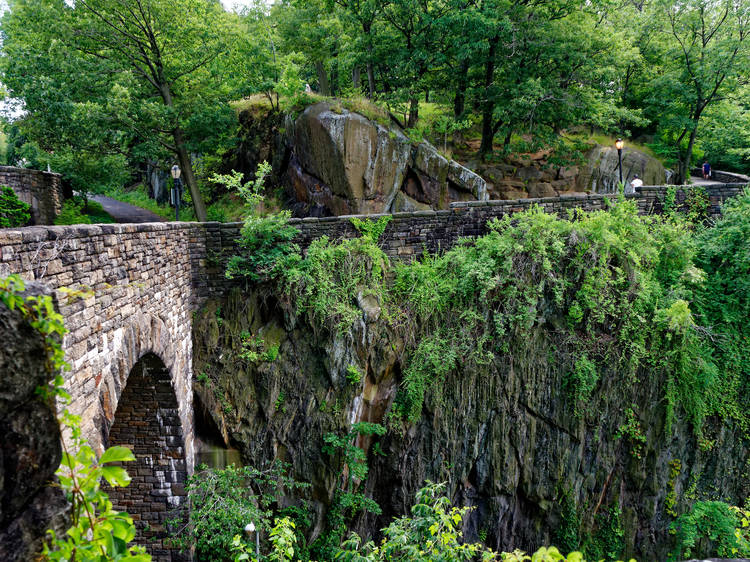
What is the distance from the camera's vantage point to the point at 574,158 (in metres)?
17.0

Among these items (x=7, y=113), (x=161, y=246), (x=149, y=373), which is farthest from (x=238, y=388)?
(x=7, y=113)

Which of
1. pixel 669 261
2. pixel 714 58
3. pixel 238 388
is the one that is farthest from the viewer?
pixel 714 58

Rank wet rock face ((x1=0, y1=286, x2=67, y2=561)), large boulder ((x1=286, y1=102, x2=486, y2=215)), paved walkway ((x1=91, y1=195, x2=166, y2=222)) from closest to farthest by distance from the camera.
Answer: wet rock face ((x1=0, y1=286, x2=67, y2=561)) → large boulder ((x1=286, y1=102, x2=486, y2=215)) → paved walkway ((x1=91, y1=195, x2=166, y2=222))

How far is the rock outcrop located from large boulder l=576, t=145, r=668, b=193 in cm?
557

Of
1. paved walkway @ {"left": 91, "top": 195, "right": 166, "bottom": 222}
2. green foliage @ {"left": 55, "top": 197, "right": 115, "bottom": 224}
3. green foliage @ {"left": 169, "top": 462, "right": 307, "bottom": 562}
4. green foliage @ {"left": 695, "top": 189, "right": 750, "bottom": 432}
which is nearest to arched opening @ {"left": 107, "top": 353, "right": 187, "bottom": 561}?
green foliage @ {"left": 169, "top": 462, "right": 307, "bottom": 562}

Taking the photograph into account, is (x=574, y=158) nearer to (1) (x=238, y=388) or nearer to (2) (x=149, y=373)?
(1) (x=238, y=388)

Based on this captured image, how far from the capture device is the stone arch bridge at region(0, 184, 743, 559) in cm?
473

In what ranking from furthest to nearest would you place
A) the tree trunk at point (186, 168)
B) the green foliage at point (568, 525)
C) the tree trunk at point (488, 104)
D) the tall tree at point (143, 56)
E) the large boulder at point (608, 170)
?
the large boulder at point (608, 170)
the tree trunk at point (488, 104)
the tree trunk at point (186, 168)
the tall tree at point (143, 56)
the green foliage at point (568, 525)

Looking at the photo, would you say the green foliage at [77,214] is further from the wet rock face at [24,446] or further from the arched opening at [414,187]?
the wet rock face at [24,446]

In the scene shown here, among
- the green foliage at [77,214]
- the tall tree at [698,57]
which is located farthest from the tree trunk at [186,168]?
the tall tree at [698,57]

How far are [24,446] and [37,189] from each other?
16280mm

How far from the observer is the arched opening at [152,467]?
767 centimetres

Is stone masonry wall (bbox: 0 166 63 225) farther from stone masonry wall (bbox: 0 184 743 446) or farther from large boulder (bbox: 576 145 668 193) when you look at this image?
large boulder (bbox: 576 145 668 193)

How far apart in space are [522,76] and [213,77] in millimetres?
11054
